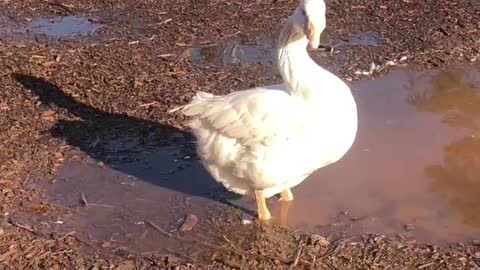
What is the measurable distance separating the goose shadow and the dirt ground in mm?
18

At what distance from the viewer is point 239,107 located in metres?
4.82

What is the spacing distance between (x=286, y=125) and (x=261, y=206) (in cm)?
65

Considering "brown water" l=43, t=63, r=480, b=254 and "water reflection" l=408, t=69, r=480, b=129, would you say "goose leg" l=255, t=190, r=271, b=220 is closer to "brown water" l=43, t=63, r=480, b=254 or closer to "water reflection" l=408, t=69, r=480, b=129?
"brown water" l=43, t=63, r=480, b=254

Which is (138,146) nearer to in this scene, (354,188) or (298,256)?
(354,188)

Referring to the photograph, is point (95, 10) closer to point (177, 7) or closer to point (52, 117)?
point (177, 7)

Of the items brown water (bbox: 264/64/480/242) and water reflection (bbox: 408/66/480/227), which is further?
water reflection (bbox: 408/66/480/227)

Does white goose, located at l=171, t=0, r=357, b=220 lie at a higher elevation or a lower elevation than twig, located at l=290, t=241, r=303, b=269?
higher

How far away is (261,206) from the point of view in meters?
4.98

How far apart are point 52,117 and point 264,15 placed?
3.04 m

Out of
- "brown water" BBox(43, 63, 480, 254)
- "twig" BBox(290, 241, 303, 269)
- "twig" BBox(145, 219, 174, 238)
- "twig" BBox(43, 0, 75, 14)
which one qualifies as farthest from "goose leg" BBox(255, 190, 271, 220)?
"twig" BBox(43, 0, 75, 14)

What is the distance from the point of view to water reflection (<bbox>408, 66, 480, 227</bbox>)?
5.18 metres

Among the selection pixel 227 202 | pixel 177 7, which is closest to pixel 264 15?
pixel 177 7

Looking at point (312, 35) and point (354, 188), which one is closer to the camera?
point (312, 35)

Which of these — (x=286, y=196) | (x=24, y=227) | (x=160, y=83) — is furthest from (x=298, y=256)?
(x=160, y=83)
